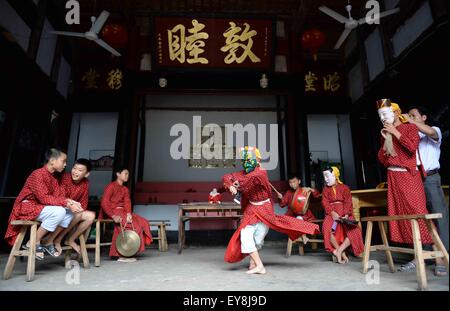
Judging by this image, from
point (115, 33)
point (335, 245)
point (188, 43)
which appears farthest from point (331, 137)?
point (115, 33)

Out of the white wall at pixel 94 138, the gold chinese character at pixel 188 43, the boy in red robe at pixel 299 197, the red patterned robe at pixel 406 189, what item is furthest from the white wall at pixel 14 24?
the red patterned robe at pixel 406 189

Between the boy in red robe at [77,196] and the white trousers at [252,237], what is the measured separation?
168 cm

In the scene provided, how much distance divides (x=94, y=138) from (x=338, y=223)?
22.9 ft

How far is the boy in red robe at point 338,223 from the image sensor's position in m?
3.52

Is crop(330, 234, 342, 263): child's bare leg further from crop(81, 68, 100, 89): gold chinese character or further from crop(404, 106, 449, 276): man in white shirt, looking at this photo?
crop(81, 68, 100, 89): gold chinese character

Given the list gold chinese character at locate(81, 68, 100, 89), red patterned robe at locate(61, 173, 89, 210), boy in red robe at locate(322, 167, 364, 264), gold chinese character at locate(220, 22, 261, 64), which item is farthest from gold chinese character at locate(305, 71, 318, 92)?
red patterned robe at locate(61, 173, 89, 210)

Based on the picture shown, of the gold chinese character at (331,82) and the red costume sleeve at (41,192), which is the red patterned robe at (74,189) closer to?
the red costume sleeve at (41,192)

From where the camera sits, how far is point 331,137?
8.72 meters

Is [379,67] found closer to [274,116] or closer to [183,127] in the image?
[274,116]

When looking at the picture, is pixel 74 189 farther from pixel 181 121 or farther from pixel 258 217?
pixel 181 121

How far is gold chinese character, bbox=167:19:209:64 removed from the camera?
19.3 ft

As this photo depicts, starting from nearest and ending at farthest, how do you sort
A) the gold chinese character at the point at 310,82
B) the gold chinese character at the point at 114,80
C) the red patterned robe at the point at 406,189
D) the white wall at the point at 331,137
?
the red patterned robe at the point at 406,189, the gold chinese character at the point at 114,80, the gold chinese character at the point at 310,82, the white wall at the point at 331,137

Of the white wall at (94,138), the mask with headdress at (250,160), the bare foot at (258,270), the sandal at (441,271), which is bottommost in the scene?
the bare foot at (258,270)

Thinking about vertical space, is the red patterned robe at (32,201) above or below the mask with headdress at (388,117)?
below
